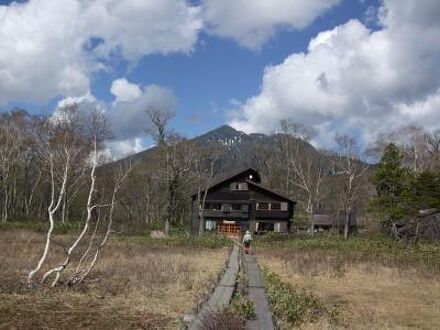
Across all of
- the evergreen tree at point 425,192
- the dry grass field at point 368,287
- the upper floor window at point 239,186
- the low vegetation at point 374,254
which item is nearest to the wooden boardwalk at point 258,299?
the dry grass field at point 368,287

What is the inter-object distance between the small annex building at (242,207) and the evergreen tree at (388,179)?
15.9 meters

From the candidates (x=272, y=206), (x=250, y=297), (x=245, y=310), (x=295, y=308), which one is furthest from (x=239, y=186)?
(x=245, y=310)

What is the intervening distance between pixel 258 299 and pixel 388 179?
44883 millimetres

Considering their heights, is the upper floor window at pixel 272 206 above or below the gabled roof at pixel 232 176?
below

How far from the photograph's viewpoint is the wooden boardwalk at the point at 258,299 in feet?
43.9

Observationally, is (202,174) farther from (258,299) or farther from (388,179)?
(258,299)

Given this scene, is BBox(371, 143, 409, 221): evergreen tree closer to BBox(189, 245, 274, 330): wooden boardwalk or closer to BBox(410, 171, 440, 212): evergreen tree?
BBox(410, 171, 440, 212): evergreen tree

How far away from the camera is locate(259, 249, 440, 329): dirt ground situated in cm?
1700

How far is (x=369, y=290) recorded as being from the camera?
23562 millimetres

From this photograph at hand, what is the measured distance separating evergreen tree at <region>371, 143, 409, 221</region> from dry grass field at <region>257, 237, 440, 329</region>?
19.1 metres

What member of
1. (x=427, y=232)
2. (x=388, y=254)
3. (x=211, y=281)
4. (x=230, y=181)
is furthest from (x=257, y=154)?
(x=211, y=281)

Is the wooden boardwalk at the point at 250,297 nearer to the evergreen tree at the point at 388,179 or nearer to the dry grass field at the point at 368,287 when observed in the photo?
the dry grass field at the point at 368,287

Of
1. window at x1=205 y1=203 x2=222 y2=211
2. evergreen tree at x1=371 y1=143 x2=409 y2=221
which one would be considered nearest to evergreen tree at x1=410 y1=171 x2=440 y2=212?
evergreen tree at x1=371 y1=143 x2=409 y2=221

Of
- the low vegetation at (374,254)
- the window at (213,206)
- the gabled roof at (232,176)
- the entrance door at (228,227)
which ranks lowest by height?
the low vegetation at (374,254)
